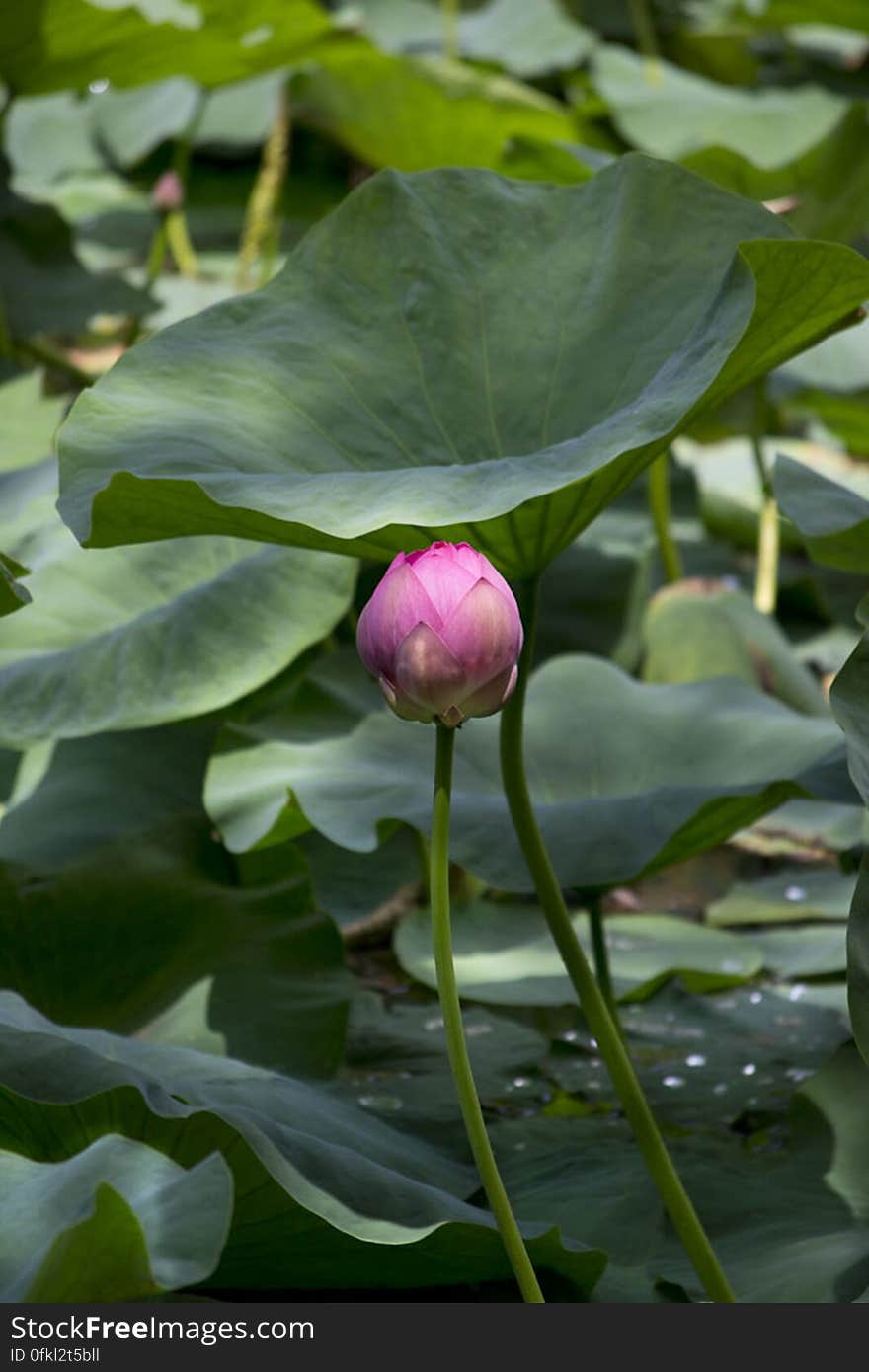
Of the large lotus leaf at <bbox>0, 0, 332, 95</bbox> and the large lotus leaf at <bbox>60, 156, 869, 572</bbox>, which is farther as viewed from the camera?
the large lotus leaf at <bbox>0, 0, 332, 95</bbox>

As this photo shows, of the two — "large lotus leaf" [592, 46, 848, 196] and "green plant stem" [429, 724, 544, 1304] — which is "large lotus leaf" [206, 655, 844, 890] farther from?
"large lotus leaf" [592, 46, 848, 196]

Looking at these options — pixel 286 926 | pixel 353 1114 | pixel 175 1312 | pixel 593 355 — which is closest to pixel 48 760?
pixel 286 926

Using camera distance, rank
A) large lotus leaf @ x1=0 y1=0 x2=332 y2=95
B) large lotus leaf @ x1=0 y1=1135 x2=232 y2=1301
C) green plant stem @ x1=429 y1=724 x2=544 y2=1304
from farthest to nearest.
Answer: large lotus leaf @ x1=0 y1=0 x2=332 y2=95, green plant stem @ x1=429 y1=724 x2=544 y2=1304, large lotus leaf @ x1=0 y1=1135 x2=232 y2=1301

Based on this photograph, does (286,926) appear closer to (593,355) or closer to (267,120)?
(593,355)

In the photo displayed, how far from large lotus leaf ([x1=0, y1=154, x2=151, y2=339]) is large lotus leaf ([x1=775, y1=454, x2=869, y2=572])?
57.7 inches

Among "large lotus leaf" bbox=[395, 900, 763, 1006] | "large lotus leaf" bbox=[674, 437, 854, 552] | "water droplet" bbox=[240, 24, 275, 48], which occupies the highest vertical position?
"water droplet" bbox=[240, 24, 275, 48]

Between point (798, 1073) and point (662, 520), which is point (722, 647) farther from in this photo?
point (798, 1073)

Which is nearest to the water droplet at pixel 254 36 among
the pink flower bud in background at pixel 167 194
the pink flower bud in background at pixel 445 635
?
the pink flower bud in background at pixel 167 194

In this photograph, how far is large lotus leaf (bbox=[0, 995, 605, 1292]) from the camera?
773mm

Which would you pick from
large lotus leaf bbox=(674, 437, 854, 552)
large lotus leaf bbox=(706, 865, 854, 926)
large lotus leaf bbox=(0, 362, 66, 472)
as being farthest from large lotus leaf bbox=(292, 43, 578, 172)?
large lotus leaf bbox=(706, 865, 854, 926)

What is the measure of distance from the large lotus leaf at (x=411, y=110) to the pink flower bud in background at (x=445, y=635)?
1773 mm

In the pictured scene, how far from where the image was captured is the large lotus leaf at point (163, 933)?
3.90 feet

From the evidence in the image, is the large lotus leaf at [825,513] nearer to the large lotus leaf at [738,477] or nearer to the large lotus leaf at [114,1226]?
the large lotus leaf at [114,1226]

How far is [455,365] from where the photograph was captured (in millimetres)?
1027
